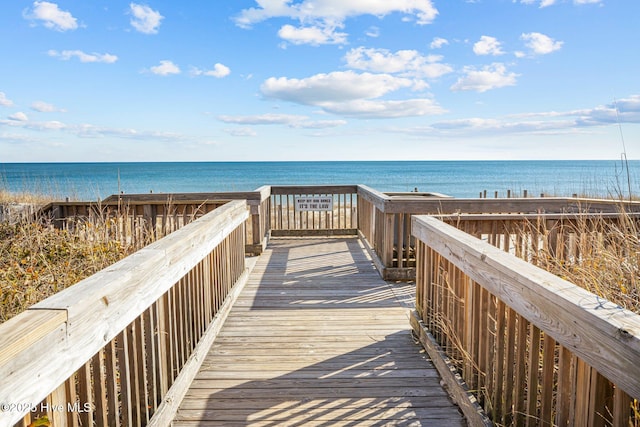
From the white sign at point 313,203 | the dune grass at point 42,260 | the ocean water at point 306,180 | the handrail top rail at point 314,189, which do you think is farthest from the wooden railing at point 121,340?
the ocean water at point 306,180

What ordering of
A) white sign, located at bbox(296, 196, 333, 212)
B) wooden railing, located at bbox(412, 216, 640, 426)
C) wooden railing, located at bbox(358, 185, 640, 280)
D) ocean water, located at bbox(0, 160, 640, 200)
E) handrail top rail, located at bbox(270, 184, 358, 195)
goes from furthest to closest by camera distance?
ocean water, located at bbox(0, 160, 640, 200), handrail top rail, located at bbox(270, 184, 358, 195), white sign, located at bbox(296, 196, 333, 212), wooden railing, located at bbox(358, 185, 640, 280), wooden railing, located at bbox(412, 216, 640, 426)

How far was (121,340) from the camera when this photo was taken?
5.95ft

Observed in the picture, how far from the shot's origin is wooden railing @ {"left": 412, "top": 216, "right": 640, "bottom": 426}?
3.92ft

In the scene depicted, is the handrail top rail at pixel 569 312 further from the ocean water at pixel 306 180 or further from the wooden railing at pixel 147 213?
the ocean water at pixel 306 180

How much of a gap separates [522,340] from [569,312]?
53cm

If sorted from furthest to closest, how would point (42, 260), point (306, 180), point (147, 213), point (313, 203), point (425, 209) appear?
point (306, 180) < point (313, 203) < point (147, 213) < point (425, 209) < point (42, 260)

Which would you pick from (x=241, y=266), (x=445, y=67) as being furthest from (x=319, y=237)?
(x=445, y=67)

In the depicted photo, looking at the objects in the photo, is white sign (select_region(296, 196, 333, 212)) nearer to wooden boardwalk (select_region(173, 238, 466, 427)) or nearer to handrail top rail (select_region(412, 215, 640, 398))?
wooden boardwalk (select_region(173, 238, 466, 427))

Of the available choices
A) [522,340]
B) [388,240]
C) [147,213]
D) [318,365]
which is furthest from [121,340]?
[147,213]

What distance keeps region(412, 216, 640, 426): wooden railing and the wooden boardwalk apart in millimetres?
254

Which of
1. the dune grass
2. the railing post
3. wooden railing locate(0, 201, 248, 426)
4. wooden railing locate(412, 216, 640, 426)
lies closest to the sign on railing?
the railing post

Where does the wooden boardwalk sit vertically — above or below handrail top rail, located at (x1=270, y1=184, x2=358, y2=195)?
below

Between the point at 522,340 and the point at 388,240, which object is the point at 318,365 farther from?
the point at 388,240

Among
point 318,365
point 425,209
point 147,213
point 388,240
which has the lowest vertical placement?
point 318,365
